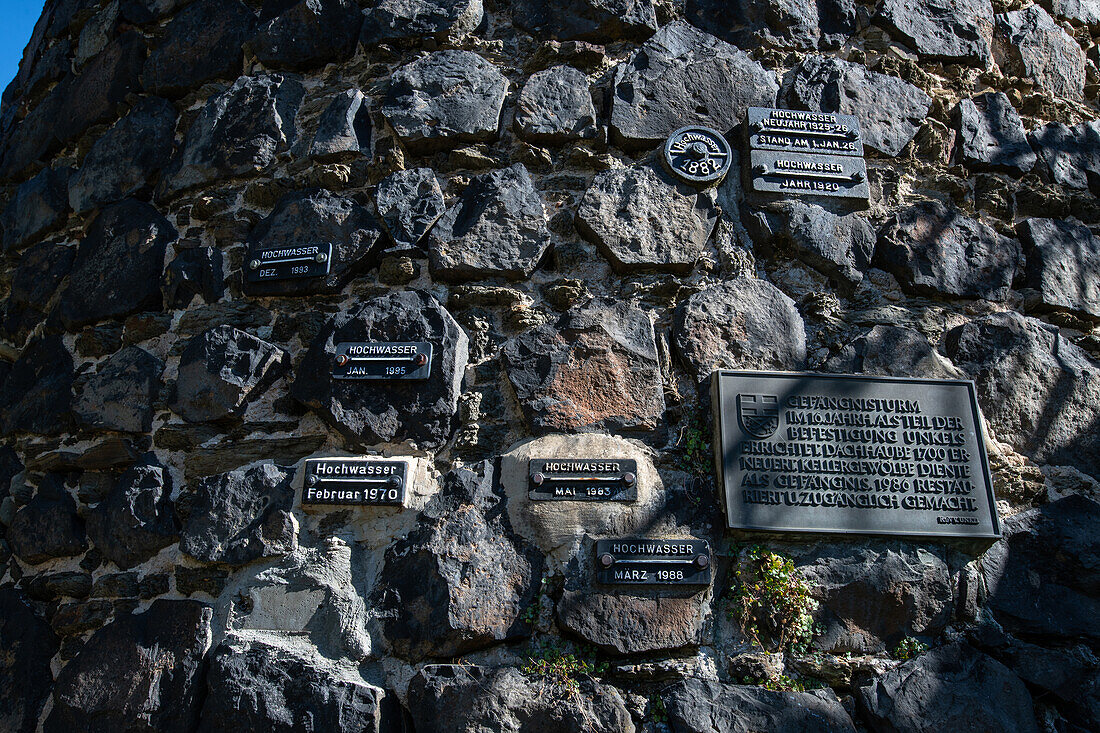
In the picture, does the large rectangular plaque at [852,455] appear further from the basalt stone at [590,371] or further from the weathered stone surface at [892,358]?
the basalt stone at [590,371]

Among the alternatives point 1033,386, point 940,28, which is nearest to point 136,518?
point 1033,386

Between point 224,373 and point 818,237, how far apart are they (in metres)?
2.30

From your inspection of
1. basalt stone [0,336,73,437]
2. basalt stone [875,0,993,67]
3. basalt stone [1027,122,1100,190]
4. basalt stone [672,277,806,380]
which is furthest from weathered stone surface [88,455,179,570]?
basalt stone [1027,122,1100,190]

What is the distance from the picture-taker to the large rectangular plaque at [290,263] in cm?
327

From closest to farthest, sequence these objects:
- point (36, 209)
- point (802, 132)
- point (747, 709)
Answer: point (747, 709)
point (802, 132)
point (36, 209)

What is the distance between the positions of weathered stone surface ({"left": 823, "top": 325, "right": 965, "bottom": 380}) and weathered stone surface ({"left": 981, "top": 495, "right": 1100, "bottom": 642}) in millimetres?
558

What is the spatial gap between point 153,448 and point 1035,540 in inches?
123

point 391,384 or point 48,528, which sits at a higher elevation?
point 391,384

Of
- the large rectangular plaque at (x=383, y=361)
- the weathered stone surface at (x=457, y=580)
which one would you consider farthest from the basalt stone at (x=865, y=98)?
the weathered stone surface at (x=457, y=580)

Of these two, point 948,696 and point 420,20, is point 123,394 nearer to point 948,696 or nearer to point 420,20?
point 420,20

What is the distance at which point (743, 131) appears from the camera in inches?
137

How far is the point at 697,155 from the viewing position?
340 centimetres

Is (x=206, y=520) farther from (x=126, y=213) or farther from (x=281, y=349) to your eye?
(x=126, y=213)

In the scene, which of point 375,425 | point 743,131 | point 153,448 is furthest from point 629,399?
point 153,448
